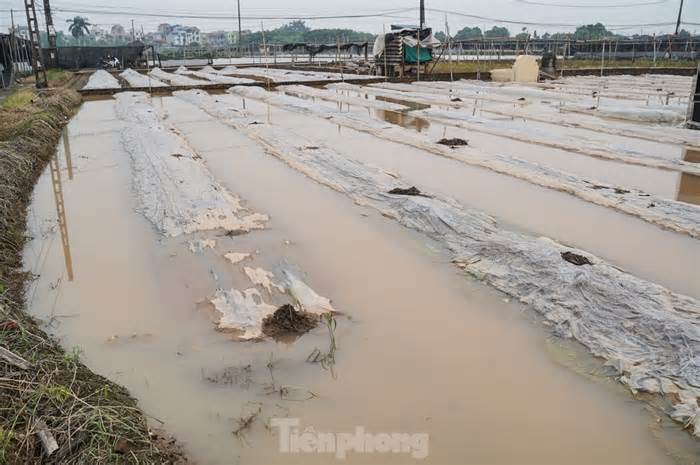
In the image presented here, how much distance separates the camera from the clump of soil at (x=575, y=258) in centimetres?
390

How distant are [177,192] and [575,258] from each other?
13.9 ft

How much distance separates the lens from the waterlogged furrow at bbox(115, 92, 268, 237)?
5234 mm

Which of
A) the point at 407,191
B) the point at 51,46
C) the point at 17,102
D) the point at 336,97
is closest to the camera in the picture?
the point at 407,191

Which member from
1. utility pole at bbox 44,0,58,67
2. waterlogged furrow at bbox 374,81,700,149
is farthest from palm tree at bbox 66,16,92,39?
waterlogged furrow at bbox 374,81,700,149

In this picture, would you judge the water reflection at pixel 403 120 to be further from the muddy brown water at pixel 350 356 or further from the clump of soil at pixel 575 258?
the clump of soil at pixel 575 258

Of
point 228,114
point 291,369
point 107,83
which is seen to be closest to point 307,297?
point 291,369

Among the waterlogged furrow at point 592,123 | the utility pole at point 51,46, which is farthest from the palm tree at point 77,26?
the waterlogged furrow at point 592,123

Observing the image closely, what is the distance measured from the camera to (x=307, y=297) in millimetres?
3756

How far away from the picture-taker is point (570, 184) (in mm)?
6336

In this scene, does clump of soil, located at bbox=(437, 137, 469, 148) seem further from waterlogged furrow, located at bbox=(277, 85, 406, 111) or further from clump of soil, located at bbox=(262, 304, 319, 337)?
clump of soil, located at bbox=(262, 304, 319, 337)

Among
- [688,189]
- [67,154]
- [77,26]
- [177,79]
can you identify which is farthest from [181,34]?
[688,189]

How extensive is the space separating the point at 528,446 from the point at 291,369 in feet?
4.34

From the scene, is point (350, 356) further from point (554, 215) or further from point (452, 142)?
point (452, 142)

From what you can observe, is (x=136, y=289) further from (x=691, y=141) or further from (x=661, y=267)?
(x=691, y=141)
